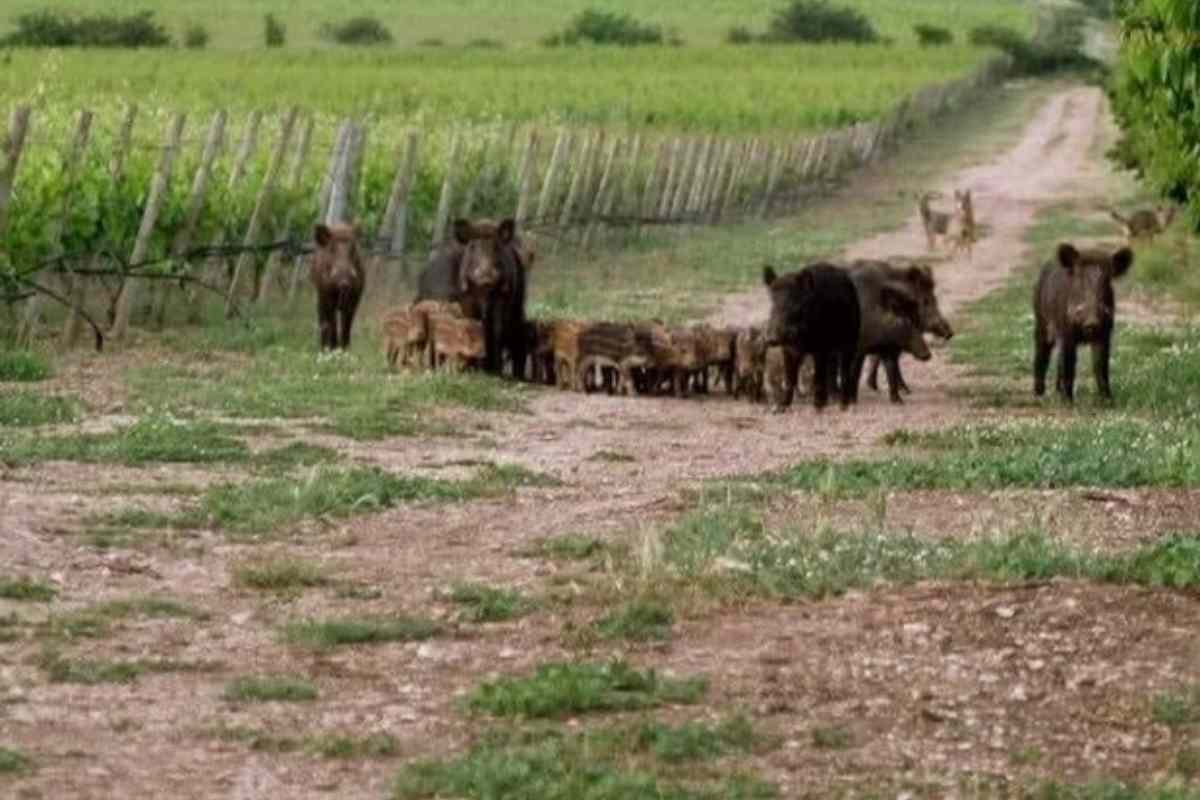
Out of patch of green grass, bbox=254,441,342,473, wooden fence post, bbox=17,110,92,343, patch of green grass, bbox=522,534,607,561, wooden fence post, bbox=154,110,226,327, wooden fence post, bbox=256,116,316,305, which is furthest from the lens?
wooden fence post, bbox=256,116,316,305

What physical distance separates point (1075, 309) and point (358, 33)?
3477 inches

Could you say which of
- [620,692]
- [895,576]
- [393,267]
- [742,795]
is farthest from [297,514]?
[393,267]

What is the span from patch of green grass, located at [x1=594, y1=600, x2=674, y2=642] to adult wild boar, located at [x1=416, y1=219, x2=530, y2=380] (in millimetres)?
10737

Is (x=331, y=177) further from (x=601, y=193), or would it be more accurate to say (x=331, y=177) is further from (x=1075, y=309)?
(x=601, y=193)

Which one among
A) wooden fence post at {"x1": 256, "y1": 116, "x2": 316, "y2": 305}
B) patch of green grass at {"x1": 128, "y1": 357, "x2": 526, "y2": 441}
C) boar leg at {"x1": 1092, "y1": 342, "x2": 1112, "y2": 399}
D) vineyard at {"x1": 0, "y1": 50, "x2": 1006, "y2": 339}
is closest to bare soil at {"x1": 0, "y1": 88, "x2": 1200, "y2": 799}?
patch of green grass at {"x1": 128, "y1": 357, "x2": 526, "y2": 441}

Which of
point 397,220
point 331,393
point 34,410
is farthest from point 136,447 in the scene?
point 397,220

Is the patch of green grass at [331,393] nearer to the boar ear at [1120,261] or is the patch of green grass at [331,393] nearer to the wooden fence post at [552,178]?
the boar ear at [1120,261]

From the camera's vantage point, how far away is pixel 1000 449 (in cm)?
1684

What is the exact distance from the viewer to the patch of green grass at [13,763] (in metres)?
8.84

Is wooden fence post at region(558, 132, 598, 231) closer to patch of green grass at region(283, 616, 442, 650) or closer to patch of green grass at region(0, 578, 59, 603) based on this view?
patch of green grass at region(0, 578, 59, 603)

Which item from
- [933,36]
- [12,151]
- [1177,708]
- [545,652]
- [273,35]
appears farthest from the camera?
[933,36]

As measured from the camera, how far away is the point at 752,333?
2144 cm

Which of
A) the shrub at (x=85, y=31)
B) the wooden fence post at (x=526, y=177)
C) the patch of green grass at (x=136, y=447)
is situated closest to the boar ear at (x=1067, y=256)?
the patch of green grass at (x=136, y=447)

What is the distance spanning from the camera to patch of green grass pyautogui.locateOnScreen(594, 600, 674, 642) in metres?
10.9
